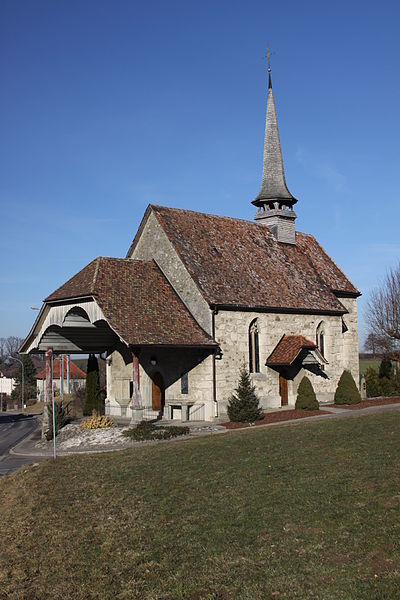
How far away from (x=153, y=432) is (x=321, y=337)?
42.8 ft

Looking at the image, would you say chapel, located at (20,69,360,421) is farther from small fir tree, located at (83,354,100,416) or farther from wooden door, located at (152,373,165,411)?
small fir tree, located at (83,354,100,416)

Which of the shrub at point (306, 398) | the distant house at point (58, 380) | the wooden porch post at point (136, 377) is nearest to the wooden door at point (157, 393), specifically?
the wooden porch post at point (136, 377)

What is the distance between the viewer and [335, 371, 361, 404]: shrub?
2859 centimetres

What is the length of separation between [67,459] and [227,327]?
1049cm

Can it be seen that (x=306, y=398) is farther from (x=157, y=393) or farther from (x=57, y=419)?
(x=57, y=419)

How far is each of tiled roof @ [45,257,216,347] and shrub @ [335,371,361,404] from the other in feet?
24.5

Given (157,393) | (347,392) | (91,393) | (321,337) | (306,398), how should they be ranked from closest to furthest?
(306,398) < (347,392) < (157,393) < (91,393) < (321,337)

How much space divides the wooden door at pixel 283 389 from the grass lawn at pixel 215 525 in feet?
40.9

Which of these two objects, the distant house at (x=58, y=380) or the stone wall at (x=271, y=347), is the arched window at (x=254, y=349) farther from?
the distant house at (x=58, y=380)

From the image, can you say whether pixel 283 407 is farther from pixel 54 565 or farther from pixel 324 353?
pixel 54 565

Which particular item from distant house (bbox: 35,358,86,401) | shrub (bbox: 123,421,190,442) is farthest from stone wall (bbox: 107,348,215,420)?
distant house (bbox: 35,358,86,401)

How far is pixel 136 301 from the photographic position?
2508cm

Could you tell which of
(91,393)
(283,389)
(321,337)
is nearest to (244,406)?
(283,389)

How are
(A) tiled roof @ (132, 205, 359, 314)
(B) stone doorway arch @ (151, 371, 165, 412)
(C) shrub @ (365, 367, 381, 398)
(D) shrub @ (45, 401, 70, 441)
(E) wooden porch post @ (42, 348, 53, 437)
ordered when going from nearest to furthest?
(D) shrub @ (45, 401, 70, 441) → (E) wooden porch post @ (42, 348, 53, 437) → (A) tiled roof @ (132, 205, 359, 314) → (B) stone doorway arch @ (151, 371, 165, 412) → (C) shrub @ (365, 367, 381, 398)
